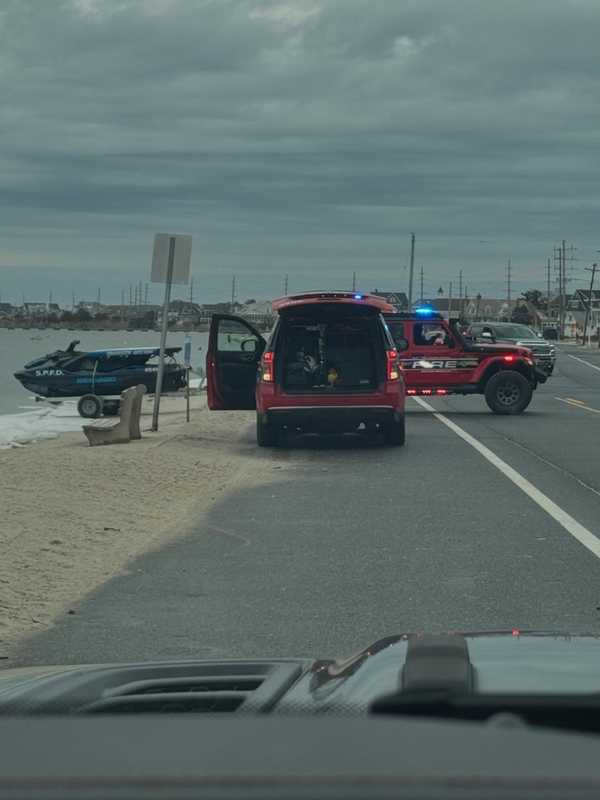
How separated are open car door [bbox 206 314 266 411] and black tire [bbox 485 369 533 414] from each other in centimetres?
713

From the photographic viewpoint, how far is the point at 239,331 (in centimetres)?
2072

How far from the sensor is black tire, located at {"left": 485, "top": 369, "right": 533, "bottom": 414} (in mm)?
26250

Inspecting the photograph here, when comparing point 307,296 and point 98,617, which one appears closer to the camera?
point 98,617

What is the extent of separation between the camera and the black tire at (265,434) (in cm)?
1942

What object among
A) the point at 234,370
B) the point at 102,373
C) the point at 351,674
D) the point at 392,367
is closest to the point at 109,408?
the point at 102,373

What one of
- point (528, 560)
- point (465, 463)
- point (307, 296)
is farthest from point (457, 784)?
point (307, 296)

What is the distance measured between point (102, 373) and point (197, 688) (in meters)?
37.1

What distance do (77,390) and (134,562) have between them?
30.9 meters

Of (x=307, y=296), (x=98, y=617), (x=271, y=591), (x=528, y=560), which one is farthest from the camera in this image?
(x=307, y=296)

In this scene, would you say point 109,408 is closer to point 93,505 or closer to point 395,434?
point 395,434

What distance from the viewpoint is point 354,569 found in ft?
31.2

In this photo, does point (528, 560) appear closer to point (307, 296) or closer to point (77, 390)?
point (307, 296)

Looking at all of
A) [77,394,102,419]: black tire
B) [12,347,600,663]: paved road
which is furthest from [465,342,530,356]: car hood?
[77,394,102,419]: black tire

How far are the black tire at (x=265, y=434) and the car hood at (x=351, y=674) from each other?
1573 centimetres
